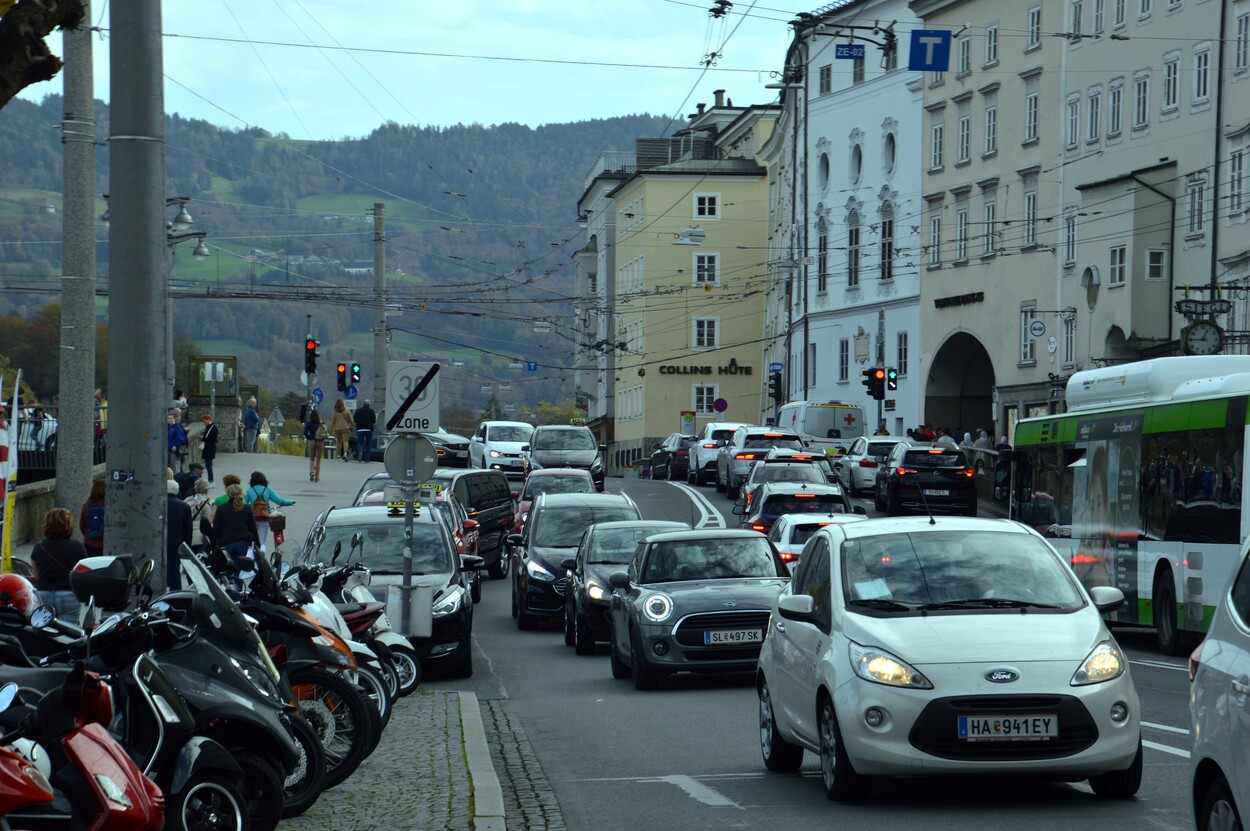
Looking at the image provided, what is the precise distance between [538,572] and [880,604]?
1548 centimetres

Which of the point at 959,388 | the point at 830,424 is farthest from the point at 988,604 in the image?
the point at 959,388

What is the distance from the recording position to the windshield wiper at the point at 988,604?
1038 centimetres

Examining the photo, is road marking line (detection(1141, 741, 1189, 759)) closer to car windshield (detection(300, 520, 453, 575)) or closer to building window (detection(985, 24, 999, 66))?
car windshield (detection(300, 520, 453, 575))

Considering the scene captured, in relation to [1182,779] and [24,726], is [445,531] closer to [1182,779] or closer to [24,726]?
[1182,779]

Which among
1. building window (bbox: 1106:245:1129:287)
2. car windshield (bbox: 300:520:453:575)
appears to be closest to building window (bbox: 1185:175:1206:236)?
building window (bbox: 1106:245:1129:287)

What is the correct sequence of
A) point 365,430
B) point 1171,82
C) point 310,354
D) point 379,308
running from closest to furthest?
point 1171,82, point 379,308, point 310,354, point 365,430

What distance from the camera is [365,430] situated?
62375 mm

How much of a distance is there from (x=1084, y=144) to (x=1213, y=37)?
878 centimetres

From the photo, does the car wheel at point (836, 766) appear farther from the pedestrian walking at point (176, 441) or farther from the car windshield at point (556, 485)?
the pedestrian walking at point (176, 441)

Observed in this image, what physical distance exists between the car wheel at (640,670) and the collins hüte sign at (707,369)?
290 ft

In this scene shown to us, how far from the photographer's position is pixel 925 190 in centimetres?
7138

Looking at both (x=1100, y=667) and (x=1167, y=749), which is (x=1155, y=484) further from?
(x=1100, y=667)

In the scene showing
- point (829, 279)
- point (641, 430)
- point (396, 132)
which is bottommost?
point (641, 430)

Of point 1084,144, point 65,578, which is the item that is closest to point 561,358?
point 1084,144
